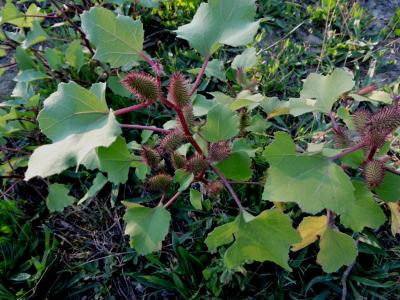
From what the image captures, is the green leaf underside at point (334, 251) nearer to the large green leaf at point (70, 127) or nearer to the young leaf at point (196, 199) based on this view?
the young leaf at point (196, 199)

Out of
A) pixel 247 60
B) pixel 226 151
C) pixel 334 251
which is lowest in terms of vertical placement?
pixel 334 251

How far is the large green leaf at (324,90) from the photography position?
53.5 inches

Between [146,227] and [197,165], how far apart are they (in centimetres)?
28

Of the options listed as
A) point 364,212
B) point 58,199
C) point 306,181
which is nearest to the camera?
point 306,181

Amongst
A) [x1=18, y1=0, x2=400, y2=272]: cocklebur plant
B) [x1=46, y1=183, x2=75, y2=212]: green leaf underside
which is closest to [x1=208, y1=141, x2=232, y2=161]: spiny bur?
[x1=18, y1=0, x2=400, y2=272]: cocklebur plant

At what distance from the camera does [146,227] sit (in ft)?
4.59

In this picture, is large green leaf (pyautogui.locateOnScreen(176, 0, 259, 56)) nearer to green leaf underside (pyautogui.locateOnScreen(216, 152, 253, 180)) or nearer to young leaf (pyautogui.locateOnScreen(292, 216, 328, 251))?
green leaf underside (pyautogui.locateOnScreen(216, 152, 253, 180))

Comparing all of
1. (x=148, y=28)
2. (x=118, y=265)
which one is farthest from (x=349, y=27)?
(x=118, y=265)

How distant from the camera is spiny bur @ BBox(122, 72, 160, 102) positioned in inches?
46.6

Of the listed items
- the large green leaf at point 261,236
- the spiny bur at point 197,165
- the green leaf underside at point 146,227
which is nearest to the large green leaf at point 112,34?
the spiny bur at point 197,165

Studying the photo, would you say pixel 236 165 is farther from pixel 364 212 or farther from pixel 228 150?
pixel 364 212

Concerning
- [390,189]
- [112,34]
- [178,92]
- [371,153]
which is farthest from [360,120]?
[112,34]

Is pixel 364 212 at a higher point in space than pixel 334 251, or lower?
higher

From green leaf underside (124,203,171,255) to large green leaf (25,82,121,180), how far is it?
355 millimetres
